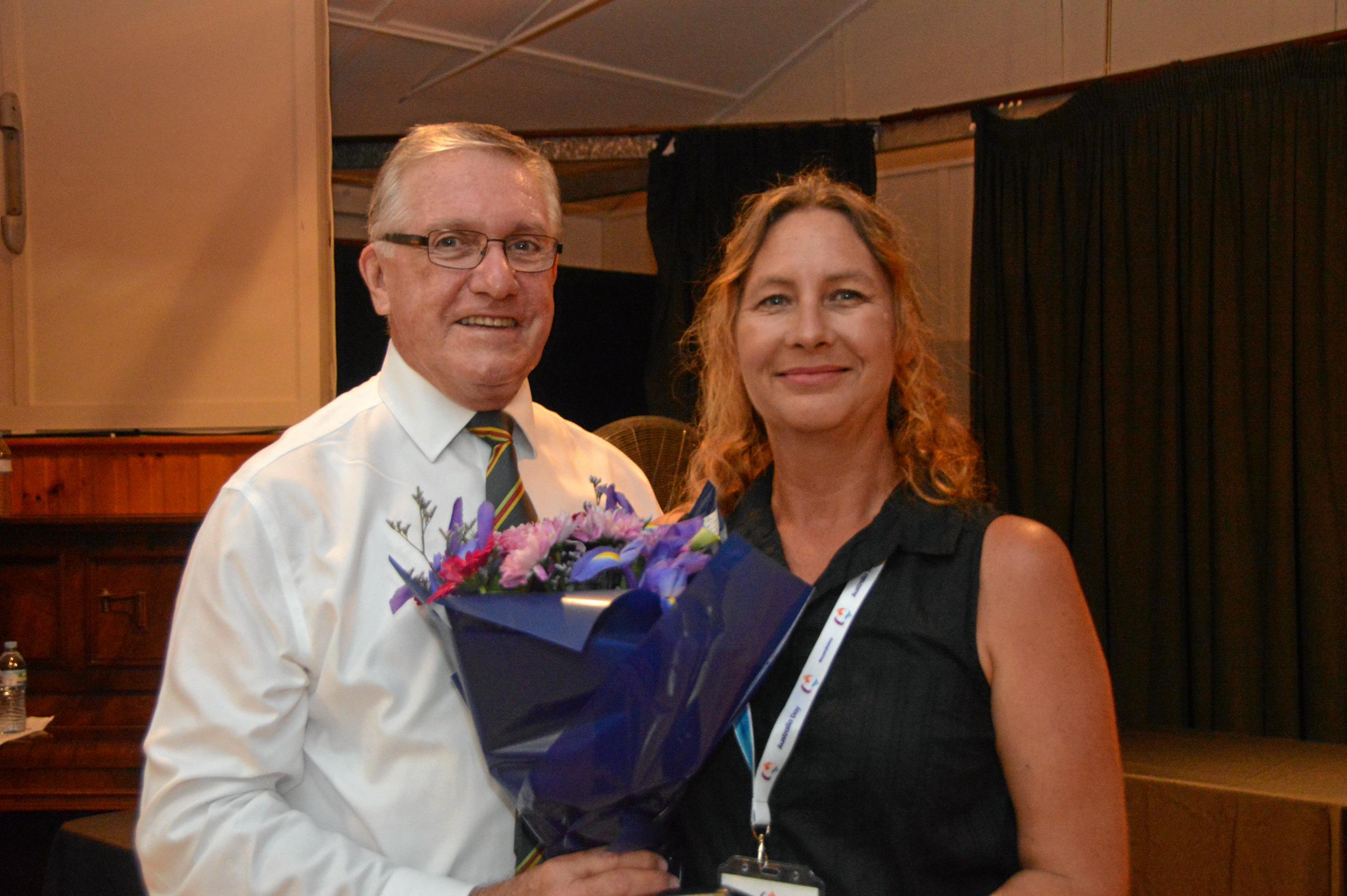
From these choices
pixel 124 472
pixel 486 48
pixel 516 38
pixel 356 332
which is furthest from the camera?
pixel 486 48

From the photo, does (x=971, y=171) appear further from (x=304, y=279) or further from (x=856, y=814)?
(x=856, y=814)

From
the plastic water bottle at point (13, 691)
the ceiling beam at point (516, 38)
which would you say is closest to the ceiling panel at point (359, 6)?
the ceiling beam at point (516, 38)

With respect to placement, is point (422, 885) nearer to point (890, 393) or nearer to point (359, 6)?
point (890, 393)

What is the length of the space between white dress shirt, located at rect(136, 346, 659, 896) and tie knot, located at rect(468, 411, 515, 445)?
145 millimetres

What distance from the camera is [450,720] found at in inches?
57.5

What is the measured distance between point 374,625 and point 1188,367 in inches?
122

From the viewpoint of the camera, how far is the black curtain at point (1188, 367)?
3391 mm

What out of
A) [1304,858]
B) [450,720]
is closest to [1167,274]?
[1304,858]

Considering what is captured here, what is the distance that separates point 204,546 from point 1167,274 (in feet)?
10.8

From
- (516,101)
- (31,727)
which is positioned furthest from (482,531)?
(516,101)

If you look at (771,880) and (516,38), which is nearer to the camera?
(771,880)

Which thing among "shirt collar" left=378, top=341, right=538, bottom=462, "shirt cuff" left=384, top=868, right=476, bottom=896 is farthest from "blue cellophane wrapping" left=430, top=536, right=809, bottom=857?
"shirt collar" left=378, top=341, right=538, bottom=462

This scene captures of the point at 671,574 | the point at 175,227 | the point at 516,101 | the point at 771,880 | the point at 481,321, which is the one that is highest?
the point at 516,101

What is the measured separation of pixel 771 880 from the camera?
4.09ft
